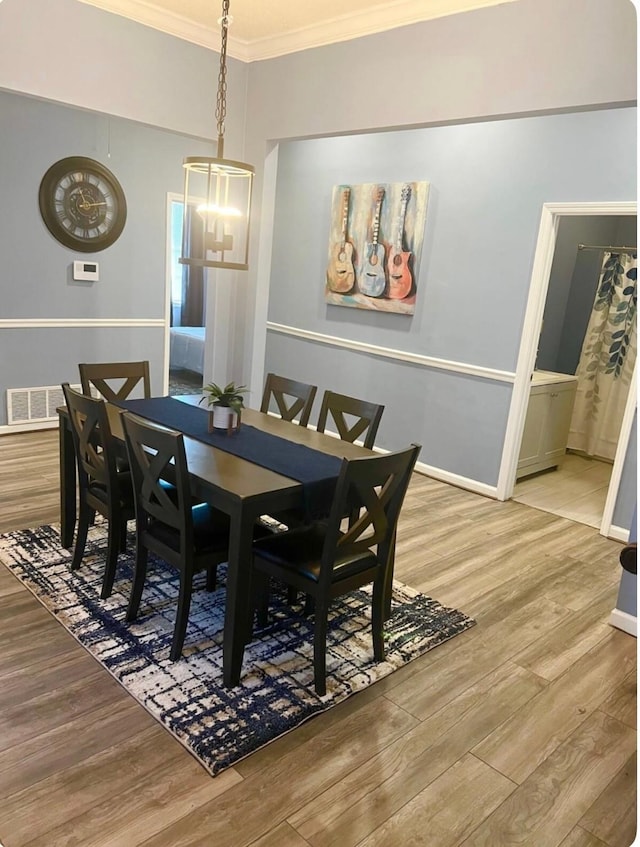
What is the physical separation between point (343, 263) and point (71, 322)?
2.45 meters

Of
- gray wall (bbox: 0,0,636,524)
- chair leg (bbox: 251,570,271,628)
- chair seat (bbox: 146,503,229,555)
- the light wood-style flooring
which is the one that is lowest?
the light wood-style flooring

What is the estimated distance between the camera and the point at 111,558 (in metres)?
2.77

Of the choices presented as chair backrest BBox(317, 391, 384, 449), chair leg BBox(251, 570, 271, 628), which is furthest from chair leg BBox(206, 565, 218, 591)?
chair backrest BBox(317, 391, 384, 449)

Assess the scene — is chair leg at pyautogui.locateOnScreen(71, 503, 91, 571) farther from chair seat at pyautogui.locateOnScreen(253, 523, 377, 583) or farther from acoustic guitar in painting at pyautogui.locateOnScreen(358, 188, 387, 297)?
acoustic guitar in painting at pyautogui.locateOnScreen(358, 188, 387, 297)

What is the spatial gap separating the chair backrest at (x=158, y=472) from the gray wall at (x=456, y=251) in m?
2.82

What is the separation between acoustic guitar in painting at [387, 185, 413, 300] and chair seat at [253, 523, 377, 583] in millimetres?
2935

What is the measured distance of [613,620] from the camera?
117 inches

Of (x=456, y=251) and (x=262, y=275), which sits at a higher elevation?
(x=456, y=251)

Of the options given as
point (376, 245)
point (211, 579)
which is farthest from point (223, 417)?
point (376, 245)

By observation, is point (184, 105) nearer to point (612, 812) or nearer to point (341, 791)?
point (341, 791)

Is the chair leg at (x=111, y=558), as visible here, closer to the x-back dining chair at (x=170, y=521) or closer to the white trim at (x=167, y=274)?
the x-back dining chair at (x=170, y=521)

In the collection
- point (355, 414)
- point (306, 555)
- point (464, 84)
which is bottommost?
point (306, 555)

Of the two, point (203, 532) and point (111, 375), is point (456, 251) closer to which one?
point (111, 375)

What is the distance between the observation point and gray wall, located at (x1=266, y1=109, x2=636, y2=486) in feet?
13.2
